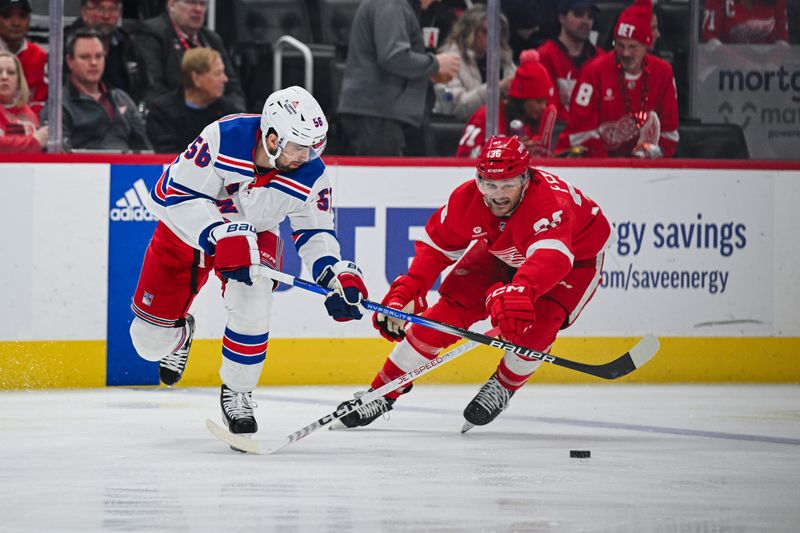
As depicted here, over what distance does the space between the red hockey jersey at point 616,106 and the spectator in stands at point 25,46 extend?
2372mm

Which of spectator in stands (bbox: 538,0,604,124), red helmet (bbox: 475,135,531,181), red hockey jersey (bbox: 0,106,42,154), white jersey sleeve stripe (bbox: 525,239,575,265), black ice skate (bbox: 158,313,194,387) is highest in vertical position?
spectator in stands (bbox: 538,0,604,124)

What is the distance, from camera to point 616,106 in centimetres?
689

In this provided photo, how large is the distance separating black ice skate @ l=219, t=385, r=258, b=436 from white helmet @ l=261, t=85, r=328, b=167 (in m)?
0.84

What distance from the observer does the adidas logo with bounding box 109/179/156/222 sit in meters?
6.43

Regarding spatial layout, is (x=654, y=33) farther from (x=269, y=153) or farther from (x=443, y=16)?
(x=269, y=153)

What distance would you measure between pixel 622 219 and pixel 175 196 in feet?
8.82

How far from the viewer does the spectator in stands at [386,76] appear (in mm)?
6629

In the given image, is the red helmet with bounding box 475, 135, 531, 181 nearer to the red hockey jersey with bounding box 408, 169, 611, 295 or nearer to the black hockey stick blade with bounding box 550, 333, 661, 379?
the red hockey jersey with bounding box 408, 169, 611, 295

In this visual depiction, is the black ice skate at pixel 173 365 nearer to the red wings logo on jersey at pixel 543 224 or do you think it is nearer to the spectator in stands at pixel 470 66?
the red wings logo on jersey at pixel 543 224

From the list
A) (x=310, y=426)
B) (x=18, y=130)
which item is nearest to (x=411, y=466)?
(x=310, y=426)

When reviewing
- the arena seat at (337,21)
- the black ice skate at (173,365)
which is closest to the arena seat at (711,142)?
the arena seat at (337,21)

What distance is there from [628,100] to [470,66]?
75 centimetres

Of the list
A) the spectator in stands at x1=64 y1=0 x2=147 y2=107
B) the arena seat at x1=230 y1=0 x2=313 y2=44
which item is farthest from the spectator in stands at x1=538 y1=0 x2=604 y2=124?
the spectator in stands at x1=64 y1=0 x2=147 y2=107

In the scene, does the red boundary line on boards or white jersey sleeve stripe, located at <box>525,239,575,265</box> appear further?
the red boundary line on boards
